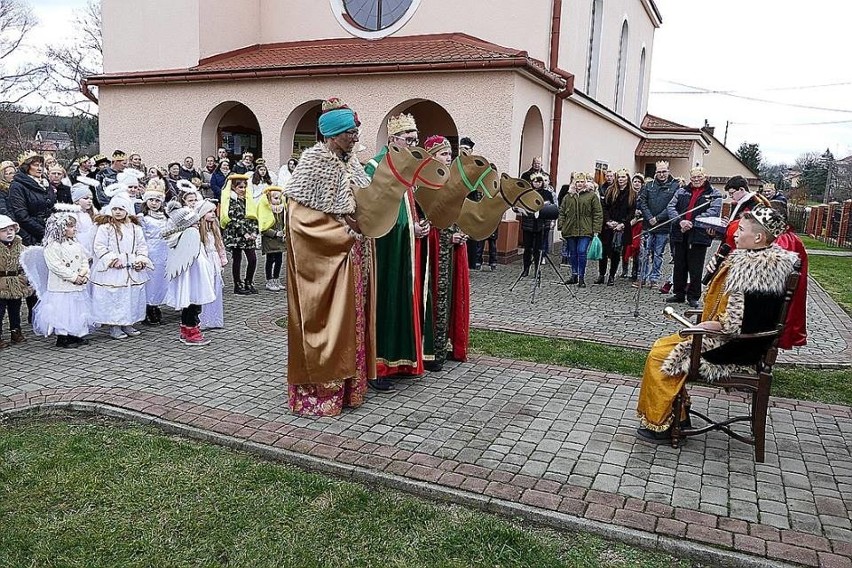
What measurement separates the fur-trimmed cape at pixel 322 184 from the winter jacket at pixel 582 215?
7.26 metres

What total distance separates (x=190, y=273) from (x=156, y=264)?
1.03 m

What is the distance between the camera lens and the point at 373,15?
16219mm

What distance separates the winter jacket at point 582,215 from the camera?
1139 centimetres

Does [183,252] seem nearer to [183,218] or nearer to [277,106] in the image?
[183,218]

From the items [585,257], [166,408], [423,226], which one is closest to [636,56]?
[585,257]

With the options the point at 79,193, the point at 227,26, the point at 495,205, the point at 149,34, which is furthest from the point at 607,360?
the point at 149,34

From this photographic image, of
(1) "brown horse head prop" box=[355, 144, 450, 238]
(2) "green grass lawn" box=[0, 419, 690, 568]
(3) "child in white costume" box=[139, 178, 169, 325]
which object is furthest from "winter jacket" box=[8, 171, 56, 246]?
(1) "brown horse head prop" box=[355, 144, 450, 238]

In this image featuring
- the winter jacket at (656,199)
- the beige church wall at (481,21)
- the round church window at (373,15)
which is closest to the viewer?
the winter jacket at (656,199)

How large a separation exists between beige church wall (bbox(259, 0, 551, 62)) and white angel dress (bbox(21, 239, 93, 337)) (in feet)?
34.5

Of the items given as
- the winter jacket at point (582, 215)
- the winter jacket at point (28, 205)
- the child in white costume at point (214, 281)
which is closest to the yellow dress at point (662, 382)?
the child in white costume at point (214, 281)

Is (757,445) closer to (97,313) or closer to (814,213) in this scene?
(97,313)

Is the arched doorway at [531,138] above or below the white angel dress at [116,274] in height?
above

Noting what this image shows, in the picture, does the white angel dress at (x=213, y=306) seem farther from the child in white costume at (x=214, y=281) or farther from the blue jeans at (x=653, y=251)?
the blue jeans at (x=653, y=251)

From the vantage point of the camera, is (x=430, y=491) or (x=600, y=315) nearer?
(x=430, y=491)
